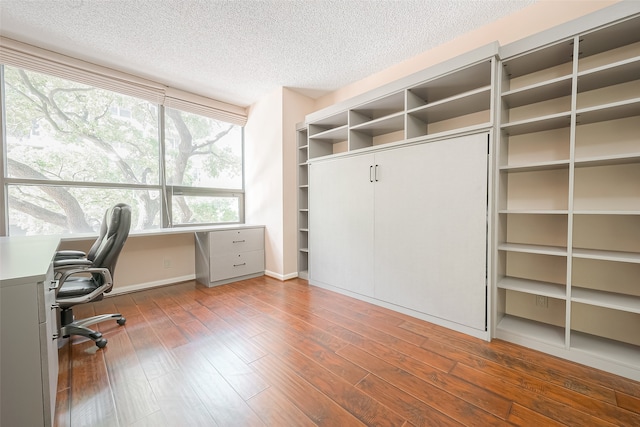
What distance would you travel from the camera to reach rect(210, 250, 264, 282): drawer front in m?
3.23

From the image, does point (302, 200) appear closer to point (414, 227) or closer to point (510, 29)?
point (414, 227)

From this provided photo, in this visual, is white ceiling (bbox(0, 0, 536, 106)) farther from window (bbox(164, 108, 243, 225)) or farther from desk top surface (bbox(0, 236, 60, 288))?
desk top surface (bbox(0, 236, 60, 288))

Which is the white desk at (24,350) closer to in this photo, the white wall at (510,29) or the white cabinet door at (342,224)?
the white cabinet door at (342,224)

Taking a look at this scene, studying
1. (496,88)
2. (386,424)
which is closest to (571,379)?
(386,424)

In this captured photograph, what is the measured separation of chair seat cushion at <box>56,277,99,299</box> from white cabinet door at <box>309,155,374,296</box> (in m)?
2.15

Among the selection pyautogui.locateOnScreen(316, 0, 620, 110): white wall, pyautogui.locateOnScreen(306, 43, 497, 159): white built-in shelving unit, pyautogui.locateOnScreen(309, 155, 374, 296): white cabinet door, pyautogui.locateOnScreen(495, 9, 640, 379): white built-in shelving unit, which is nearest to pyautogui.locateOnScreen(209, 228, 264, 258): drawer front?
pyautogui.locateOnScreen(309, 155, 374, 296): white cabinet door

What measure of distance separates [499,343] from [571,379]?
417 millimetres

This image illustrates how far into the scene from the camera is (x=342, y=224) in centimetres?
289

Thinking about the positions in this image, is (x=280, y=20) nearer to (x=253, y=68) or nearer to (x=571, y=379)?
(x=253, y=68)

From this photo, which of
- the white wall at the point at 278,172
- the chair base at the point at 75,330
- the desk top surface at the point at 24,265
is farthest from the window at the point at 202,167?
the desk top surface at the point at 24,265

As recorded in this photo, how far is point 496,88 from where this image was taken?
1.83 metres

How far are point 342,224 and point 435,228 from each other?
Answer: 1054 millimetres

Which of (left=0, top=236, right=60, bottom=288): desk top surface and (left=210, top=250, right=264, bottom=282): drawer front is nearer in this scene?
(left=0, top=236, right=60, bottom=288): desk top surface

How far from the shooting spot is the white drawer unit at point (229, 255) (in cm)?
321
